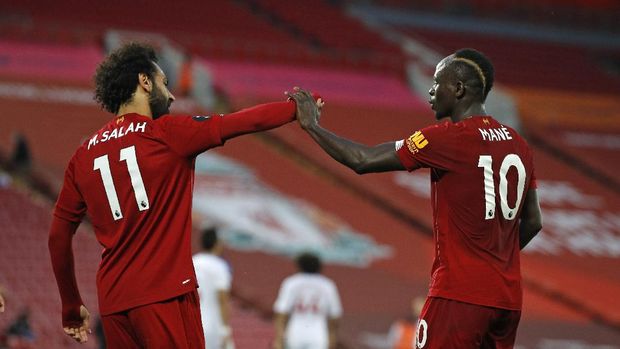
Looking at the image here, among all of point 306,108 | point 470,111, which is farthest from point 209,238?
point 470,111

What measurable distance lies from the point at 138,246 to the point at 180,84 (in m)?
14.3

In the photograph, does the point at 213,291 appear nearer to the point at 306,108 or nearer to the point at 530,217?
the point at 306,108

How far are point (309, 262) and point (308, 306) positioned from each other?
1.32 feet

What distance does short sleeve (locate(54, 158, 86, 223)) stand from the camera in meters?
4.94

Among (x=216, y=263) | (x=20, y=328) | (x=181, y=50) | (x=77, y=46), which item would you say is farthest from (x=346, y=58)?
(x=216, y=263)

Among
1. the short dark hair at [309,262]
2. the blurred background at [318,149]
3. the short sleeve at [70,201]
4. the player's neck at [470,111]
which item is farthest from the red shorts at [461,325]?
the blurred background at [318,149]

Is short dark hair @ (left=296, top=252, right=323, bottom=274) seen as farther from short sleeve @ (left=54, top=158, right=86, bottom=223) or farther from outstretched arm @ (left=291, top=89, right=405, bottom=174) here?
short sleeve @ (left=54, top=158, right=86, bottom=223)

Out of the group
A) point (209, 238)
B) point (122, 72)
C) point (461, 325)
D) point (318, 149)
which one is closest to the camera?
point (461, 325)

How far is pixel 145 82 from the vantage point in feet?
16.0

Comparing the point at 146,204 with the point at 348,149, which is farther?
the point at 348,149

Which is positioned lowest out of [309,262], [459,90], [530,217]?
[530,217]

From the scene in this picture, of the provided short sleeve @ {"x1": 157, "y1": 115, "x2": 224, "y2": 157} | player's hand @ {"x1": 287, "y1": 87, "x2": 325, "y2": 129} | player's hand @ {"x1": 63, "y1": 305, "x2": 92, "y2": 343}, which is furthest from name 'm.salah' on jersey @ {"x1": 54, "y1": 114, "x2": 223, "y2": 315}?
player's hand @ {"x1": 287, "y1": 87, "x2": 325, "y2": 129}

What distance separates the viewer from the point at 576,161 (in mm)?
20469

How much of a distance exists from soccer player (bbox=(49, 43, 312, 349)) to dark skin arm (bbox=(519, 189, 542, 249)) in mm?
1211
